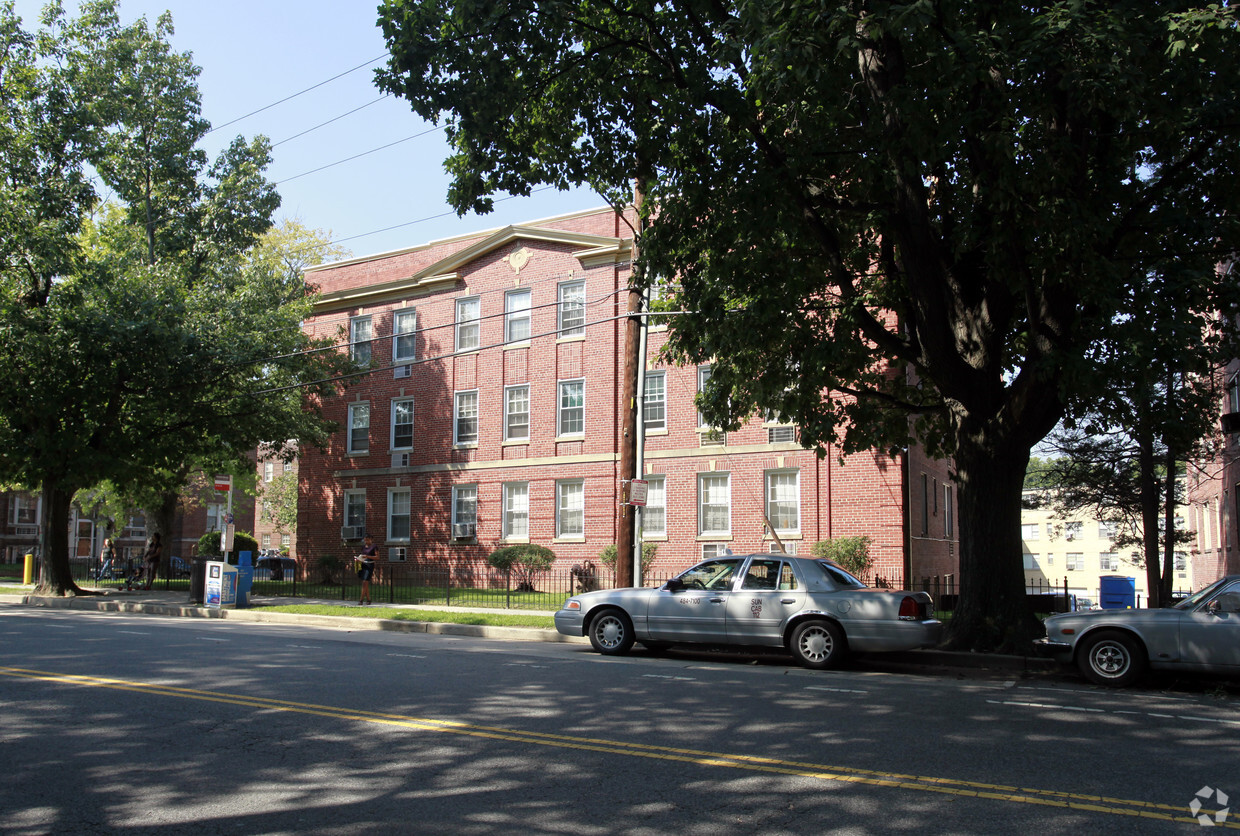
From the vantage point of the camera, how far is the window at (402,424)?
3356 centimetres

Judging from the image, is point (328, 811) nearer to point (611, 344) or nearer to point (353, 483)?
point (611, 344)

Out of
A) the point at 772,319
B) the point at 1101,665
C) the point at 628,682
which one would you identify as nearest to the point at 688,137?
the point at 772,319

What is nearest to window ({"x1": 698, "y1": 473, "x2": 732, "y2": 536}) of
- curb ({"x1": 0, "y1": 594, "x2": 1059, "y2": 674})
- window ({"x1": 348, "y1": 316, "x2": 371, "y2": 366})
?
curb ({"x1": 0, "y1": 594, "x2": 1059, "y2": 674})

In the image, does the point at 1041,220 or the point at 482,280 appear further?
the point at 482,280

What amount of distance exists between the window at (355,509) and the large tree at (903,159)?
22725mm

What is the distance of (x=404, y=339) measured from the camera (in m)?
34.2

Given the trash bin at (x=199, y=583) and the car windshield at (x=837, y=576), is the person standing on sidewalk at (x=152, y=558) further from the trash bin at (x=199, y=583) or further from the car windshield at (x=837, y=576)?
the car windshield at (x=837, y=576)

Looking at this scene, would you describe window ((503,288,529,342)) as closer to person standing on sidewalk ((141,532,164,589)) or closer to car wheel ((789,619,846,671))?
person standing on sidewalk ((141,532,164,589))

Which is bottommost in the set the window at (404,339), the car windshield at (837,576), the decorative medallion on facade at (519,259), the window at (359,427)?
the car windshield at (837,576)

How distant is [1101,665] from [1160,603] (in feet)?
37.1

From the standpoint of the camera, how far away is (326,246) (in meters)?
43.5

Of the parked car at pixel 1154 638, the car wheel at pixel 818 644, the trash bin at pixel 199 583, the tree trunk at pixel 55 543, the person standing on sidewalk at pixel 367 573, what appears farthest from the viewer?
the tree trunk at pixel 55 543

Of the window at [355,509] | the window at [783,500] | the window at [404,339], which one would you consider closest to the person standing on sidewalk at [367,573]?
the window at [355,509]

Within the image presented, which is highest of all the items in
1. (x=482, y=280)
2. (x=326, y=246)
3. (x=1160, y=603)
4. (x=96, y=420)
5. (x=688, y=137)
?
(x=326, y=246)
